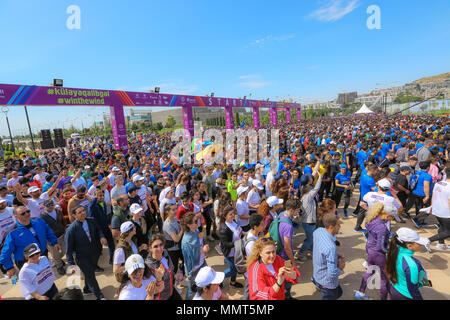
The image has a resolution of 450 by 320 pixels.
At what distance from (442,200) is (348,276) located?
89.9 inches

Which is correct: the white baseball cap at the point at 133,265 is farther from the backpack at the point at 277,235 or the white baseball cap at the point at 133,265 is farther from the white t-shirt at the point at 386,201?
the white t-shirt at the point at 386,201

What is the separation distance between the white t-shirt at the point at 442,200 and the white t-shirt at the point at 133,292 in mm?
5168

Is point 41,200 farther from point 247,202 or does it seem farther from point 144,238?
point 247,202

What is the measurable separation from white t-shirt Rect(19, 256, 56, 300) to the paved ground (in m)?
1.33

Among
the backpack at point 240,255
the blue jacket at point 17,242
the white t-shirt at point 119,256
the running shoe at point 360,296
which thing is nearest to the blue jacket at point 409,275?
the running shoe at point 360,296

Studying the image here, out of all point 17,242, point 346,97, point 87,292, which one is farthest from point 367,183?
point 346,97

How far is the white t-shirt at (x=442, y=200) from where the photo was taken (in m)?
3.95

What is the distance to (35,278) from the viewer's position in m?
2.51

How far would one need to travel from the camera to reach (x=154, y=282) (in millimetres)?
2330

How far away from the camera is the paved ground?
3404mm

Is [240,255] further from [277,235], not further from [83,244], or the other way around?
[83,244]

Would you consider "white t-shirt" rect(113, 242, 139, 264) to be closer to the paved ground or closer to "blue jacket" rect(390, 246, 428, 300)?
the paved ground

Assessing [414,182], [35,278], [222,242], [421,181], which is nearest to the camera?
[35,278]
